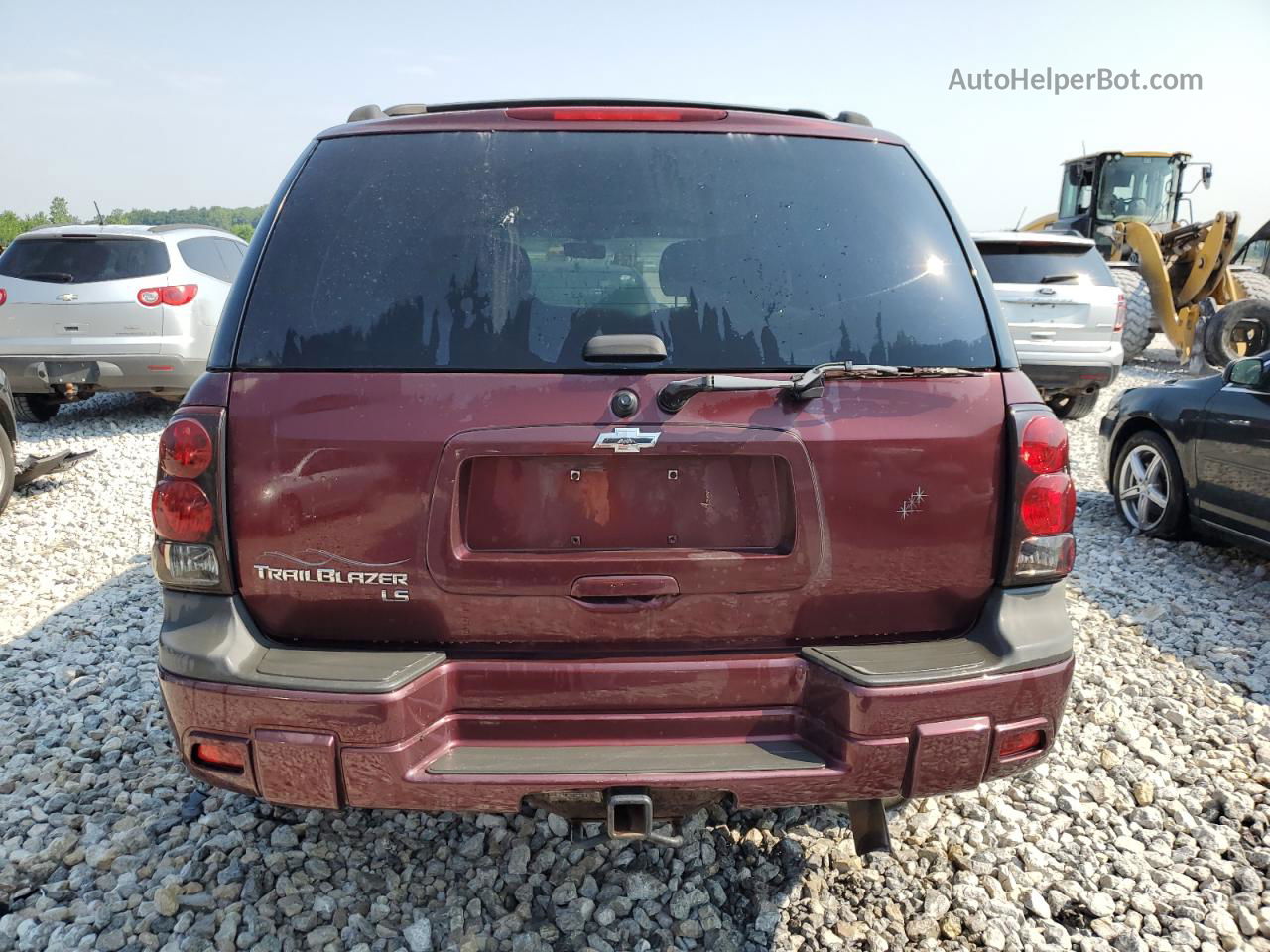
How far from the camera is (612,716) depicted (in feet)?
6.68

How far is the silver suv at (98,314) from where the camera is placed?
822 centimetres

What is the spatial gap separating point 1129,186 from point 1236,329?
3936 mm

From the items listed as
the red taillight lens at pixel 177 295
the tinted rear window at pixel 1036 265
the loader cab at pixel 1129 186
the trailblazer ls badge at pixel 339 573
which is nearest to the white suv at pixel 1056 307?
the tinted rear window at pixel 1036 265

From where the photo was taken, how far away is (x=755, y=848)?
2701mm

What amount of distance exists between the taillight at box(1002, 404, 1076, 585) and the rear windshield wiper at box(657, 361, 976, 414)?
349 millimetres

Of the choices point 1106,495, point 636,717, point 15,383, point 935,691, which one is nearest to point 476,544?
point 636,717

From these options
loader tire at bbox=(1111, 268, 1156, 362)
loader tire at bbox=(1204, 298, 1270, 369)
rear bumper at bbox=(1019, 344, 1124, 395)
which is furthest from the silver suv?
loader tire at bbox=(1204, 298, 1270, 369)

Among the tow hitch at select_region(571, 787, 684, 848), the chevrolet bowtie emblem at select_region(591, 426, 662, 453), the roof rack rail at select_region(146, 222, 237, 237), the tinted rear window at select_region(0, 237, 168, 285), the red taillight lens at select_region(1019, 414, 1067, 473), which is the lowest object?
the tow hitch at select_region(571, 787, 684, 848)

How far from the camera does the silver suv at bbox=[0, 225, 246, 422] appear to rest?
8.22m

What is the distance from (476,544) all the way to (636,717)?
0.55m

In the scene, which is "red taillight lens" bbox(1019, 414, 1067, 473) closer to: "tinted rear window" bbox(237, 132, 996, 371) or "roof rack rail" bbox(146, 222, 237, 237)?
"tinted rear window" bbox(237, 132, 996, 371)

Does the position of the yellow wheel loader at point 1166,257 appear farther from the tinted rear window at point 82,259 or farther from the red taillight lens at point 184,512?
the red taillight lens at point 184,512

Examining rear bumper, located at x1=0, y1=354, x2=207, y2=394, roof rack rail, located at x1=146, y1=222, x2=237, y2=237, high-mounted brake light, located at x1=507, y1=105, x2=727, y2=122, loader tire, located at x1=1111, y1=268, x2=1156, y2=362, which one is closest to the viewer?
high-mounted brake light, located at x1=507, y1=105, x2=727, y2=122

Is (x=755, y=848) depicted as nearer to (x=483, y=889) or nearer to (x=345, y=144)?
(x=483, y=889)
